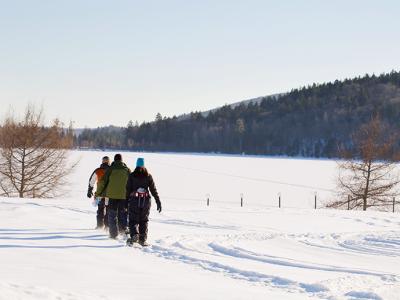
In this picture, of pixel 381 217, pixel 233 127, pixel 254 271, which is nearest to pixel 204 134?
pixel 233 127

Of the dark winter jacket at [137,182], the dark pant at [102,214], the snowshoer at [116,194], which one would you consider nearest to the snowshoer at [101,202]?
the dark pant at [102,214]

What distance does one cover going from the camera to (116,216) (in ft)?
36.6

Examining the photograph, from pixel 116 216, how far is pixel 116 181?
2.43ft

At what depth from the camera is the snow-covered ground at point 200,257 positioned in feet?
22.4

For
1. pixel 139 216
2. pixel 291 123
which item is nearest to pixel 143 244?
pixel 139 216

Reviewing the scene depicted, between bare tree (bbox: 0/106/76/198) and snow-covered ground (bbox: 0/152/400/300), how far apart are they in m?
14.0

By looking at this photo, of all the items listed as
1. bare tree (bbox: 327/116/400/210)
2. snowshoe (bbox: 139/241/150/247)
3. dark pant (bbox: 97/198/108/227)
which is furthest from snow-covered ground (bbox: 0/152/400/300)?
bare tree (bbox: 327/116/400/210)

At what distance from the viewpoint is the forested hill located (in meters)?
155

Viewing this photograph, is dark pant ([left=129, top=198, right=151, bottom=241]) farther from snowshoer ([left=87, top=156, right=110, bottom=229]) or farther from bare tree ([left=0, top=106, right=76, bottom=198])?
bare tree ([left=0, top=106, right=76, bottom=198])

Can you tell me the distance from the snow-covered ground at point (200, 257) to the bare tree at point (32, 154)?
14037 mm

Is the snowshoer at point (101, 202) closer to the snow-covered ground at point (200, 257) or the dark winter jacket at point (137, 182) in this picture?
the snow-covered ground at point (200, 257)

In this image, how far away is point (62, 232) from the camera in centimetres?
1163

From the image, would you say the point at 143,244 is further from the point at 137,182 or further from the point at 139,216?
the point at 137,182

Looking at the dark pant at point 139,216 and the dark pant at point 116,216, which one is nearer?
the dark pant at point 139,216
